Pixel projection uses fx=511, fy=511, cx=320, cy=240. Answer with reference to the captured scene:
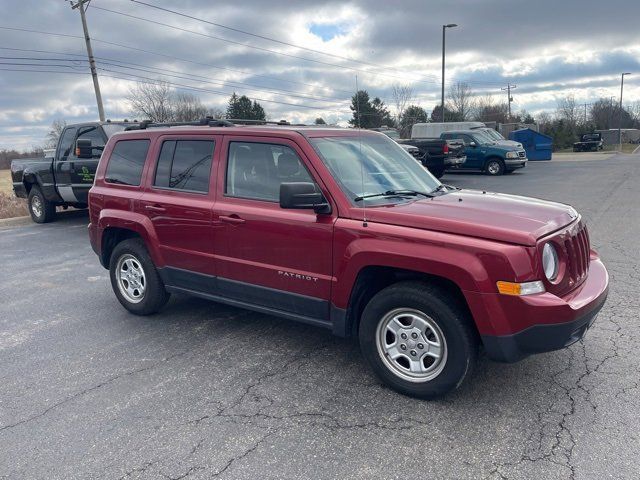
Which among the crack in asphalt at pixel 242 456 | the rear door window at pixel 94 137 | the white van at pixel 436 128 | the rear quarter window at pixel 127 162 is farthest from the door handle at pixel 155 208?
the white van at pixel 436 128

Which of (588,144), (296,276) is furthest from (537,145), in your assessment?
(296,276)

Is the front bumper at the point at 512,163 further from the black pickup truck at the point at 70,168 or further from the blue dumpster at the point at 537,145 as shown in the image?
the black pickup truck at the point at 70,168

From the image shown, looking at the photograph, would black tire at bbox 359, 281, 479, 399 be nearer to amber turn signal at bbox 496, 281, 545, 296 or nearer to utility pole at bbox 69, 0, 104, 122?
amber turn signal at bbox 496, 281, 545, 296

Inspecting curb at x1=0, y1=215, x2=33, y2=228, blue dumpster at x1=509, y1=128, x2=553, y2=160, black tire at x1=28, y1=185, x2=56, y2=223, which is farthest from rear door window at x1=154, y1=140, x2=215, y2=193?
blue dumpster at x1=509, y1=128, x2=553, y2=160

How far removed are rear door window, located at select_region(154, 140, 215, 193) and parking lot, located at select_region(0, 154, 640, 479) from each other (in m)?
1.39

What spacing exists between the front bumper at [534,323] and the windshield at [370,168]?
1.21 m

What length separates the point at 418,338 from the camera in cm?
344

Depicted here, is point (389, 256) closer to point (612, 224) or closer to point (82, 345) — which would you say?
point (82, 345)

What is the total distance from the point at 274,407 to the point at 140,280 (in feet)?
8.05

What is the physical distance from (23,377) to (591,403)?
4190 millimetres

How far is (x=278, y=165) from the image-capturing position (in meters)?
4.13

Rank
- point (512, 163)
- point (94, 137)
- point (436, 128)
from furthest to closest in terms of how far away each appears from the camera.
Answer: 1. point (436, 128)
2. point (512, 163)
3. point (94, 137)

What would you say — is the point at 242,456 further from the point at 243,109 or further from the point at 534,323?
the point at 243,109

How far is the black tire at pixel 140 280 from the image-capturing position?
16.6 feet
